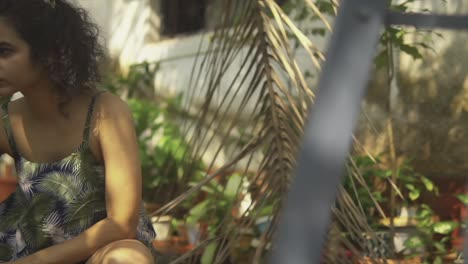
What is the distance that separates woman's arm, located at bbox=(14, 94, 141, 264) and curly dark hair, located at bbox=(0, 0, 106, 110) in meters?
0.16

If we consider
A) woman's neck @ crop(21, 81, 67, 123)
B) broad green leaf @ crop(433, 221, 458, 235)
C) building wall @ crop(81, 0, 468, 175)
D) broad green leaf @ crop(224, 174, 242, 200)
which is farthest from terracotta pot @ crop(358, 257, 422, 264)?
woman's neck @ crop(21, 81, 67, 123)

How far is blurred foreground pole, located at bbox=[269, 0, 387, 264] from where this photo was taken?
33.5 inches

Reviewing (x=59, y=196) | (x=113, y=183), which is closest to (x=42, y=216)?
(x=59, y=196)

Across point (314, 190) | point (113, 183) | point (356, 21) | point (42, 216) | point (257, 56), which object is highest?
point (356, 21)

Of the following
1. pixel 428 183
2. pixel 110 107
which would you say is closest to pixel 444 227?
pixel 428 183

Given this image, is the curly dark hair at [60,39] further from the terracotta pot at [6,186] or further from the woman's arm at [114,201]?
the terracotta pot at [6,186]

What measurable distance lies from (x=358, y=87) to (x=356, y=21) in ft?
0.23

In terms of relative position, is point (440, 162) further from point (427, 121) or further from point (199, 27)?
point (199, 27)

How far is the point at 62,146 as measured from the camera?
2371 millimetres

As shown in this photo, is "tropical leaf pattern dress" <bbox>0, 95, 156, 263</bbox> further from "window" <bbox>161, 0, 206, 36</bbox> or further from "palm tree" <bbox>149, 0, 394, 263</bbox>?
"window" <bbox>161, 0, 206, 36</bbox>

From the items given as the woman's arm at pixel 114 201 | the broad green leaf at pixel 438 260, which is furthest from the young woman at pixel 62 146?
the broad green leaf at pixel 438 260

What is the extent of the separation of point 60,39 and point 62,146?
268mm

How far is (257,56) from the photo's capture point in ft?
10.0

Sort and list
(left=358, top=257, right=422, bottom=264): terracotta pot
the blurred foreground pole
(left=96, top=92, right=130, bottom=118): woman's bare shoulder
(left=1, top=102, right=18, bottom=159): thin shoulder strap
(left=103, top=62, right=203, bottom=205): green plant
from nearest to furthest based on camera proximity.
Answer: the blurred foreground pole → (left=96, top=92, right=130, bottom=118): woman's bare shoulder → (left=1, top=102, right=18, bottom=159): thin shoulder strap → (left=358, top=257, right=422, bottom=264): terracotta pot → (left=103, top=62, right=203, bottom=205): green plant
